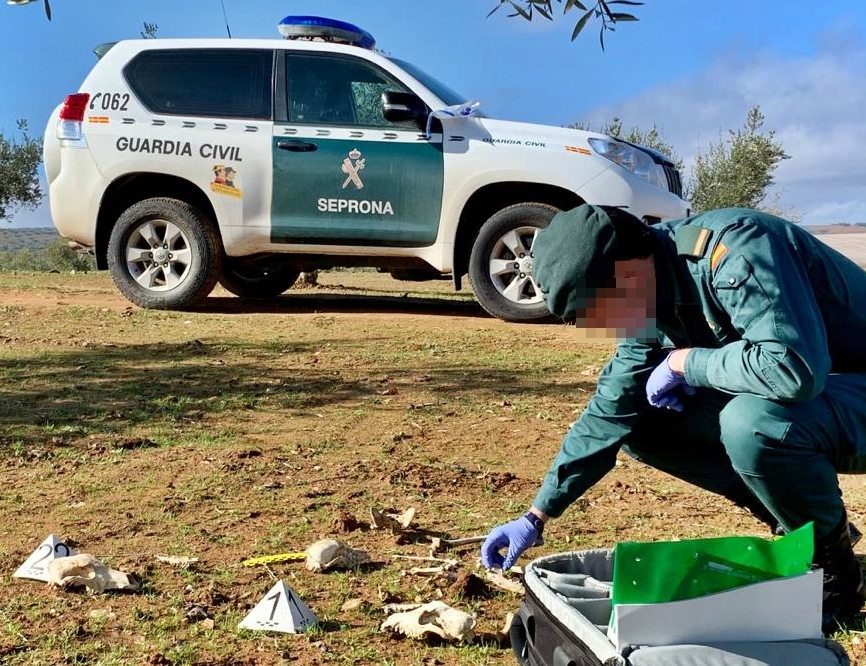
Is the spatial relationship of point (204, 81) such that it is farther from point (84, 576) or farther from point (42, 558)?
point (84, 576)

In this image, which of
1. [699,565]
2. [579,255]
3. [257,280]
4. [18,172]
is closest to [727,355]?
[579,255]

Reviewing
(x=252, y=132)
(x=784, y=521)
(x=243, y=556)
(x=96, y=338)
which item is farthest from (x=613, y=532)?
(x=252, y=132)

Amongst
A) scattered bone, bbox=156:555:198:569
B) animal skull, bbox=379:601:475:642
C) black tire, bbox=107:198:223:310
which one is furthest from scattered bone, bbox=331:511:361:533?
black tire, bbox=107:198:223:310

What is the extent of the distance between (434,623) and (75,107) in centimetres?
639

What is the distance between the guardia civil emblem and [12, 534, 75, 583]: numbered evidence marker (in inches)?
192

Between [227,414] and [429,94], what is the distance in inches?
138

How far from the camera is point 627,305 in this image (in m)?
2.39

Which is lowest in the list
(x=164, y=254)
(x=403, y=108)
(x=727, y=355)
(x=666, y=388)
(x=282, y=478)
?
(x=282, y=478)

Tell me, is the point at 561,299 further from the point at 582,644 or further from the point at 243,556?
the point at 243,556

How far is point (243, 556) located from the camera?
315 cm

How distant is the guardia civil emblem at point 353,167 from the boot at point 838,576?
5.44m

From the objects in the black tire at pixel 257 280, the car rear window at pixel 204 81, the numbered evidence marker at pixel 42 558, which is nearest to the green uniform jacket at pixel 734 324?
the numbered evidence marker at pixel 42 558

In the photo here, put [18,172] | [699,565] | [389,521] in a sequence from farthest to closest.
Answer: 1. [18,172]
2. [389,521]
3. [699,565]

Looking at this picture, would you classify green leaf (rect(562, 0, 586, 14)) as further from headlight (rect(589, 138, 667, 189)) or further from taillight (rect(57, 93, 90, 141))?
taillight (rect(57, 93, 90, 141))
